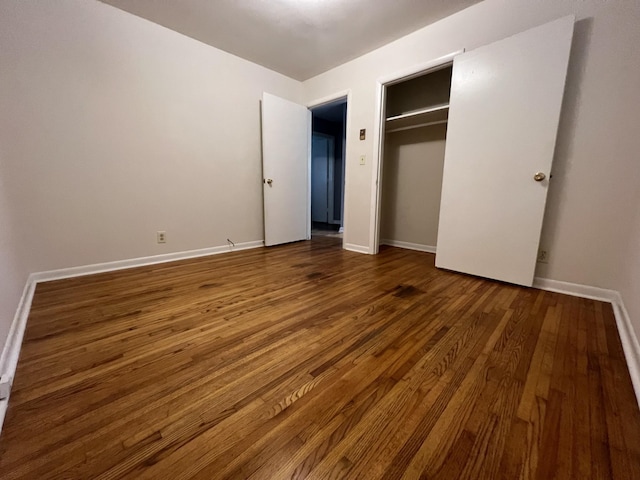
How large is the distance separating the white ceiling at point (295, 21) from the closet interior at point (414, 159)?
75 centimetres

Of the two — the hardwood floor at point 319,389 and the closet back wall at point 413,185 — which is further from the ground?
the closet back wall at point 413,185

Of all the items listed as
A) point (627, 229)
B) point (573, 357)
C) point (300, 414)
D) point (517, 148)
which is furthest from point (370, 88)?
point (300, 414)

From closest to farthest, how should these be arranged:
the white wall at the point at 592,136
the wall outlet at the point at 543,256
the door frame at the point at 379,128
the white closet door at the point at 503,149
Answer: the white wall at the point at 592,136 < the white closet door at the point at 503,149 < the wall outlet at the point at 543,256 < the door frame at the point at 379,128

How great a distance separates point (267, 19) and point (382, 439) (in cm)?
310

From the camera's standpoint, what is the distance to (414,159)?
3.28m

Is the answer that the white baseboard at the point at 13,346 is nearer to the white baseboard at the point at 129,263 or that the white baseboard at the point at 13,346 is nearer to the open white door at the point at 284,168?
the white baseboard at the point at 129,263

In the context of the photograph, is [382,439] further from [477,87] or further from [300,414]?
[477,87]

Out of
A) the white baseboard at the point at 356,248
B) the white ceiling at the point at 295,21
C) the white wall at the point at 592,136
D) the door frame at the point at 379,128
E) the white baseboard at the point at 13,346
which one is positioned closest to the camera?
the white baseboard at the point at 13,346

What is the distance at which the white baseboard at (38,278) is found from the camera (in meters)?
0.98

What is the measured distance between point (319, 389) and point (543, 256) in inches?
Result: 82.7

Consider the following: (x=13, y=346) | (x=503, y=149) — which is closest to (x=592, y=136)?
(x=503, y=149)

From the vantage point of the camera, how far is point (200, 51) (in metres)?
2.66

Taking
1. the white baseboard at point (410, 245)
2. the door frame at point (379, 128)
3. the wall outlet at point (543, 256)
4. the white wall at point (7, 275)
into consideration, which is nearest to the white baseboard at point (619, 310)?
the wall outlet at point (543, 256)

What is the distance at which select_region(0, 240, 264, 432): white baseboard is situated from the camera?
98 centimetres
